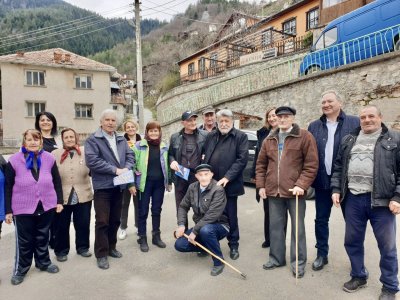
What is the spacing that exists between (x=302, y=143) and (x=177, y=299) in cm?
215

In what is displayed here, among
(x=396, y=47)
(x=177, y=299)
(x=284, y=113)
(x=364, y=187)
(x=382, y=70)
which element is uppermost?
(x=396, y=47)

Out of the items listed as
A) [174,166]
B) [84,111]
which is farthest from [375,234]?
[84,111]

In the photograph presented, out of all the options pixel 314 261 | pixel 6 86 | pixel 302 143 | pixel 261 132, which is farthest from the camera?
pixel 6 86

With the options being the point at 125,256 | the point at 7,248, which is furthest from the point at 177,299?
the point at 7,248

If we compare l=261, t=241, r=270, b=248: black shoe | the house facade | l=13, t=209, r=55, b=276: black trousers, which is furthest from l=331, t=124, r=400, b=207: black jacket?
the house facade

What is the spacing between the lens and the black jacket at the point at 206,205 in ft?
11.6

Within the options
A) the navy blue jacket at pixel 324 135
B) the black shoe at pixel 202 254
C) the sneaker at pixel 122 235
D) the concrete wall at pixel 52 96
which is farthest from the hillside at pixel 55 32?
the navy blue jacket at pixel 324 135

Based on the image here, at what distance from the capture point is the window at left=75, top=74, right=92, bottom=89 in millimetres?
26609

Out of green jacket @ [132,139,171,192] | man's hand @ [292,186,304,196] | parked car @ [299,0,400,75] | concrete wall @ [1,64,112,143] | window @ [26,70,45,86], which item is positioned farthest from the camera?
window @ [26,70,45,86]

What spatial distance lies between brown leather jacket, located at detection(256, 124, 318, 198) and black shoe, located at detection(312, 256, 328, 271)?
913mm

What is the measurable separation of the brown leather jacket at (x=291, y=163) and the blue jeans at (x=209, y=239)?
77 cm

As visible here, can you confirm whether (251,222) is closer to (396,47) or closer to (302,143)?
(302,143)

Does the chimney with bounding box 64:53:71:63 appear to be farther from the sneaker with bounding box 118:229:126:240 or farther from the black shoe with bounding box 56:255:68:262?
the black shoe with bounding box 56:255:68:262

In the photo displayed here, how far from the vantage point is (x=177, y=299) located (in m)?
2.94
